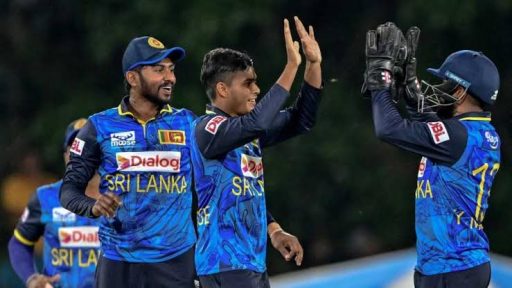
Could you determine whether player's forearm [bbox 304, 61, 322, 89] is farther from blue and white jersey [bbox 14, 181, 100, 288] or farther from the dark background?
the dark background

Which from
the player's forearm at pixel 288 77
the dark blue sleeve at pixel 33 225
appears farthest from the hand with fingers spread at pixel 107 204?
the dark blue sleeve at pixel 33 225

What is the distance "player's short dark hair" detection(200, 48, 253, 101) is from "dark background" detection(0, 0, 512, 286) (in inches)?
211

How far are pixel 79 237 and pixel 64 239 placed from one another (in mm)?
102

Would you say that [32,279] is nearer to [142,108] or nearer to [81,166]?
[81,166]

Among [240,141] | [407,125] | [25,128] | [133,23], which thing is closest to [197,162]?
[240,141]

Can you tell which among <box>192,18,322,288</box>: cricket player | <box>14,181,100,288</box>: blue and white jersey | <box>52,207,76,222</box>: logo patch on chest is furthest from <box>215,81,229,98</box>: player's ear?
<box>52,207,76,222</box>: logo patch on chest

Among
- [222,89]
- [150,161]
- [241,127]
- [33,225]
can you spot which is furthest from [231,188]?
[33,225]

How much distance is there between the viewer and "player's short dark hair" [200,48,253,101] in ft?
25.0

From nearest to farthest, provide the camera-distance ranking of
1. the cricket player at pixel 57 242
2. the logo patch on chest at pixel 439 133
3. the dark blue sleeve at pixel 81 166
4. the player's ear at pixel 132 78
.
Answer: the logo patch on chest at pixel 439 133, the dark blue sleeve at pixel 81 166, the player's ear at pixel 132 78, the cricket player at pixel 57 242

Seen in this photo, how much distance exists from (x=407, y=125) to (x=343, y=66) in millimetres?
6236

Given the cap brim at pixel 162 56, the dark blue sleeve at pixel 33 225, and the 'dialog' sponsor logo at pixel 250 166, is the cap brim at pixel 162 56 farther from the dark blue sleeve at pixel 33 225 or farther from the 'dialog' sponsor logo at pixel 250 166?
the dark blue sleeve at pixel 33 225

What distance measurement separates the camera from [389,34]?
24.5ft

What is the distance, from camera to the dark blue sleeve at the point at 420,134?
743cm

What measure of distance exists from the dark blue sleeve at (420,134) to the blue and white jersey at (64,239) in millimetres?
2830
